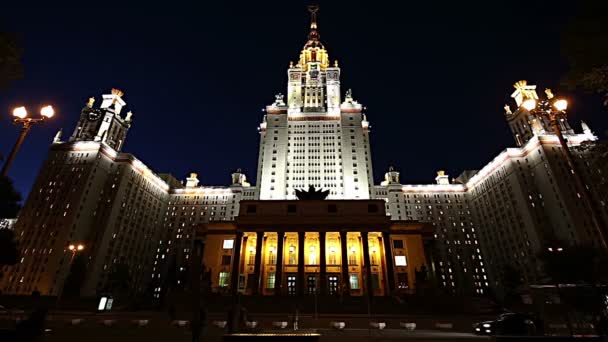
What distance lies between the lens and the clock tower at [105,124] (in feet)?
310

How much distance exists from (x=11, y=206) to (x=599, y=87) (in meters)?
57.3

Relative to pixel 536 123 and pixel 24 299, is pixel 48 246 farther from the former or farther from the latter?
pixel 536 123

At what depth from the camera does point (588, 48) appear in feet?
44.9

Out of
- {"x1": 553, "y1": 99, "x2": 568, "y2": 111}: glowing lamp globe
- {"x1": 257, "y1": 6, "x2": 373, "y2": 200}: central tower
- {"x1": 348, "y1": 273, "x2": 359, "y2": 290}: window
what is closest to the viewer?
{"x1": 553, "y1": 99, "x2": 568, "y2": 111}: glowing lamp globe

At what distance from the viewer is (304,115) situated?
330 feet

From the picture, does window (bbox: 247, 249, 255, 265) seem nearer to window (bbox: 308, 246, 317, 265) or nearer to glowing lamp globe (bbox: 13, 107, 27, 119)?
window (bbox: 308, 246, 317, 265)

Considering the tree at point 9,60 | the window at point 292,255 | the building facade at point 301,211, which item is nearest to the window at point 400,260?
the building facade at point 301,211

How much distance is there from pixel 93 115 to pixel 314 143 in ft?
235

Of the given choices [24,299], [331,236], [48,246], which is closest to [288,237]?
[331,236]

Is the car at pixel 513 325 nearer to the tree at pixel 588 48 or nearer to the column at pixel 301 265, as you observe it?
the tree at pixel 588 48

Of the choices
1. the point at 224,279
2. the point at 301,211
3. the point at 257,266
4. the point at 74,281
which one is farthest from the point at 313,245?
the point at 74,281

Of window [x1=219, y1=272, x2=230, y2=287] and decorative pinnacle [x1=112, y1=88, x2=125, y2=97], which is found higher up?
decorative pinnacle [x1=112, y1=88, x2=125, y2=97]

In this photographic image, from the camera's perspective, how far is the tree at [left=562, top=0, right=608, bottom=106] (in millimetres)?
13000

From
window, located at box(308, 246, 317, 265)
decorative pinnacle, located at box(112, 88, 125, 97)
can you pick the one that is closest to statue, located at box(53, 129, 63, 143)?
decorative pinnacle, located at box(112, 88, 125, 97)
